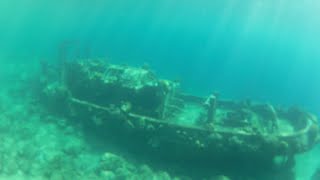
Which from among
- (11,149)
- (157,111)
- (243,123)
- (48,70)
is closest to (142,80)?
(157,111)

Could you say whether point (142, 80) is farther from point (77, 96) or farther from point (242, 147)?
point (242, 147)

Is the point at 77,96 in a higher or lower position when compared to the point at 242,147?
higher

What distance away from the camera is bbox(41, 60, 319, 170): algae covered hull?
13.7 m

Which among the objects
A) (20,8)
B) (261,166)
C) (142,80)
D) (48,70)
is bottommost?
(261,166)

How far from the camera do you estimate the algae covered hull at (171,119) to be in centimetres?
1366

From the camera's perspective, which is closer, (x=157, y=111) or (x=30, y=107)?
(x=157, y=111)

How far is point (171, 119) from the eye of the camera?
16609 millimetres

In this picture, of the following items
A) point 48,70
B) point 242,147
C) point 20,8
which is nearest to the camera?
point 242,147

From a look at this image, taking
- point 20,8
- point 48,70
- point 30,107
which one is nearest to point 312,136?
point 30,107

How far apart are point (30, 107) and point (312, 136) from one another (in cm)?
1446

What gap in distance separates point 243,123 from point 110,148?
18.3ft

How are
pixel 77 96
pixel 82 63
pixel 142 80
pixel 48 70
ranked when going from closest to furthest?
pixel 142 80
pixel 77 96
pixel 82 63
pixel 48 70

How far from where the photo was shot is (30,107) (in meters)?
21.2

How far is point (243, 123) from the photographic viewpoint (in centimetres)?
1552
